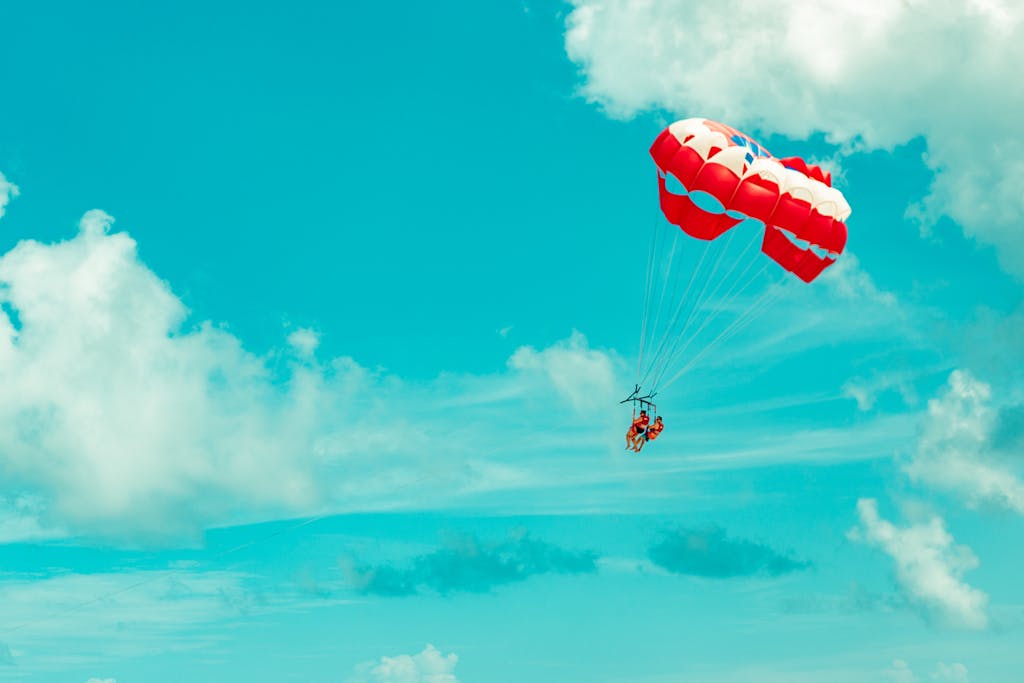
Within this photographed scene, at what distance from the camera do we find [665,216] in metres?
57.2

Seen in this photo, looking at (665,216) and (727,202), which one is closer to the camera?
(727,202)

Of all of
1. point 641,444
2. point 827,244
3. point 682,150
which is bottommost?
point 641,444

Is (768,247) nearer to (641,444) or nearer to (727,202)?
(727,202)

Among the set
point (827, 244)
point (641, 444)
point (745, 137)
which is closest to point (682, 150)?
point (745, 137)

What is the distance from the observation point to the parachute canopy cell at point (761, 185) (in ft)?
175

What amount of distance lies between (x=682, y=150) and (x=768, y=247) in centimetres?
626

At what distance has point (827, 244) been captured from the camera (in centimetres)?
5425

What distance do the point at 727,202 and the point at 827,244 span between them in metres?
5.07

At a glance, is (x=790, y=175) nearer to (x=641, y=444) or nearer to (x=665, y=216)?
(x=665, y=216)

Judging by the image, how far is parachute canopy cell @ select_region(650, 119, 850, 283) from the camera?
53312 mm

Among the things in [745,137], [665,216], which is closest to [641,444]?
[665,216]

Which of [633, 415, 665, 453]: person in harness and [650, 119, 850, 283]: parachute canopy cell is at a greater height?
[650, 119, 850, 283]: parachute canopy cell

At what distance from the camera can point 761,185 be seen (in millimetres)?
53344

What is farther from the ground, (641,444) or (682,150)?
(682,150)
